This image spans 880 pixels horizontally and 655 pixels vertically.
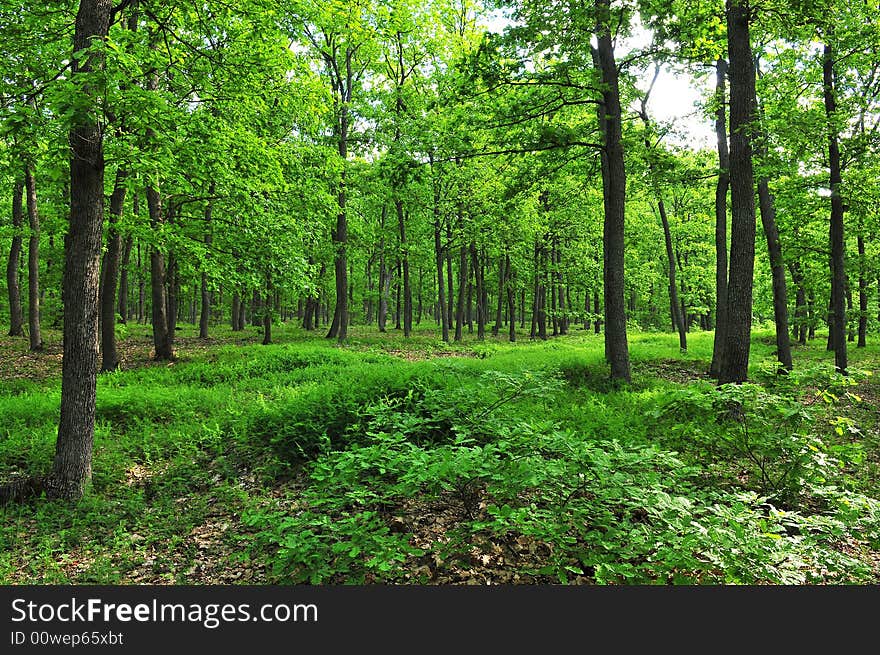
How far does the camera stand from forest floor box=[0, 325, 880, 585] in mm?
3709

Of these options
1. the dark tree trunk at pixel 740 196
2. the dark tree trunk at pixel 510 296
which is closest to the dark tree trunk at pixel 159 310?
the dark tree trunk at pixel 740 196

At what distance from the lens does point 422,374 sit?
30.7 feet

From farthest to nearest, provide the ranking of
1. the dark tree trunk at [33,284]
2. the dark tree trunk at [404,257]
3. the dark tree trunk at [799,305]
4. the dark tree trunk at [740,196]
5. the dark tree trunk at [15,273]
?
the dark tree trunk at [404,257], the dark tree trunk at [15,273], the dark tree trunk at [33,284], the dark tree trunk at [799,305], the dark tree trunk at [740,196]

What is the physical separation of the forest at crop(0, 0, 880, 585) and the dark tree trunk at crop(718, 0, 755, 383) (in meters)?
0.04

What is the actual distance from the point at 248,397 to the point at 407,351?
1026 centimetres

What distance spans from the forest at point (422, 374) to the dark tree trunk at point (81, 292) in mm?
28

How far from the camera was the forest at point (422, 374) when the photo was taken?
13.5 feet

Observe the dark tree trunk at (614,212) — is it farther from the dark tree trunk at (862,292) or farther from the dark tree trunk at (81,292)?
the dark tree trunk at (862,292)

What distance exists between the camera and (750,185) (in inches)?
306

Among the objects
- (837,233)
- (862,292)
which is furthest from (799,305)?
(837,233)

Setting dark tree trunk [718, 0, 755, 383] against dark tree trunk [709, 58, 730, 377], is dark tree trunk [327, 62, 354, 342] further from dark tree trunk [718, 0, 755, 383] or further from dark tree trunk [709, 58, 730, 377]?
dark tree trunk [718, 0, 755, 383]

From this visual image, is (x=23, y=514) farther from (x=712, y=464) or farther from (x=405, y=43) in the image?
(x=405, y=43)

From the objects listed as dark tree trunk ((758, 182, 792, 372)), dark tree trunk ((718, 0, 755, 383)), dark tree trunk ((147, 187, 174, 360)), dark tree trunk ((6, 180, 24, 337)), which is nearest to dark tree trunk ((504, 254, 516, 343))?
dark tree trunk ((758, 182, 792, 372))

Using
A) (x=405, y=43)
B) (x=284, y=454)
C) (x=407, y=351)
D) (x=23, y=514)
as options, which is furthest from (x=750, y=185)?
(x=405, y=43)
